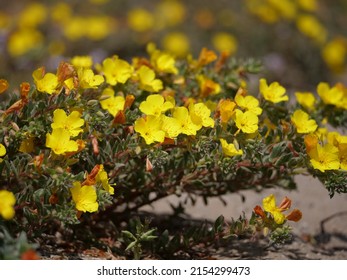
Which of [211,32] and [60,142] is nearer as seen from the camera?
[60,142]

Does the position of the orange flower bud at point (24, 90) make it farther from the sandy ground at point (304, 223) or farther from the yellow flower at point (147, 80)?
the sandy ground at point (304, 223)

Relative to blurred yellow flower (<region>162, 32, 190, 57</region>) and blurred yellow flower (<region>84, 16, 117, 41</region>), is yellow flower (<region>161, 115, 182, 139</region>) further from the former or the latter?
blurred yellow flower (<region>84, 16, 117, 41</region>)

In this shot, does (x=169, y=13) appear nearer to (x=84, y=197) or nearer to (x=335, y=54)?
(x=335, y=54)

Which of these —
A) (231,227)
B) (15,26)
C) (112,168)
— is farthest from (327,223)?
(15,26)

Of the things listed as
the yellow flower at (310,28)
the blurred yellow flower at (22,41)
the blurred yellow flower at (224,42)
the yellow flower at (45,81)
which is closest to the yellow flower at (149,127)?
the yellow flower at (45,81)

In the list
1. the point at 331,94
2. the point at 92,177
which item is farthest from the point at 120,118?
the point at 331,94
